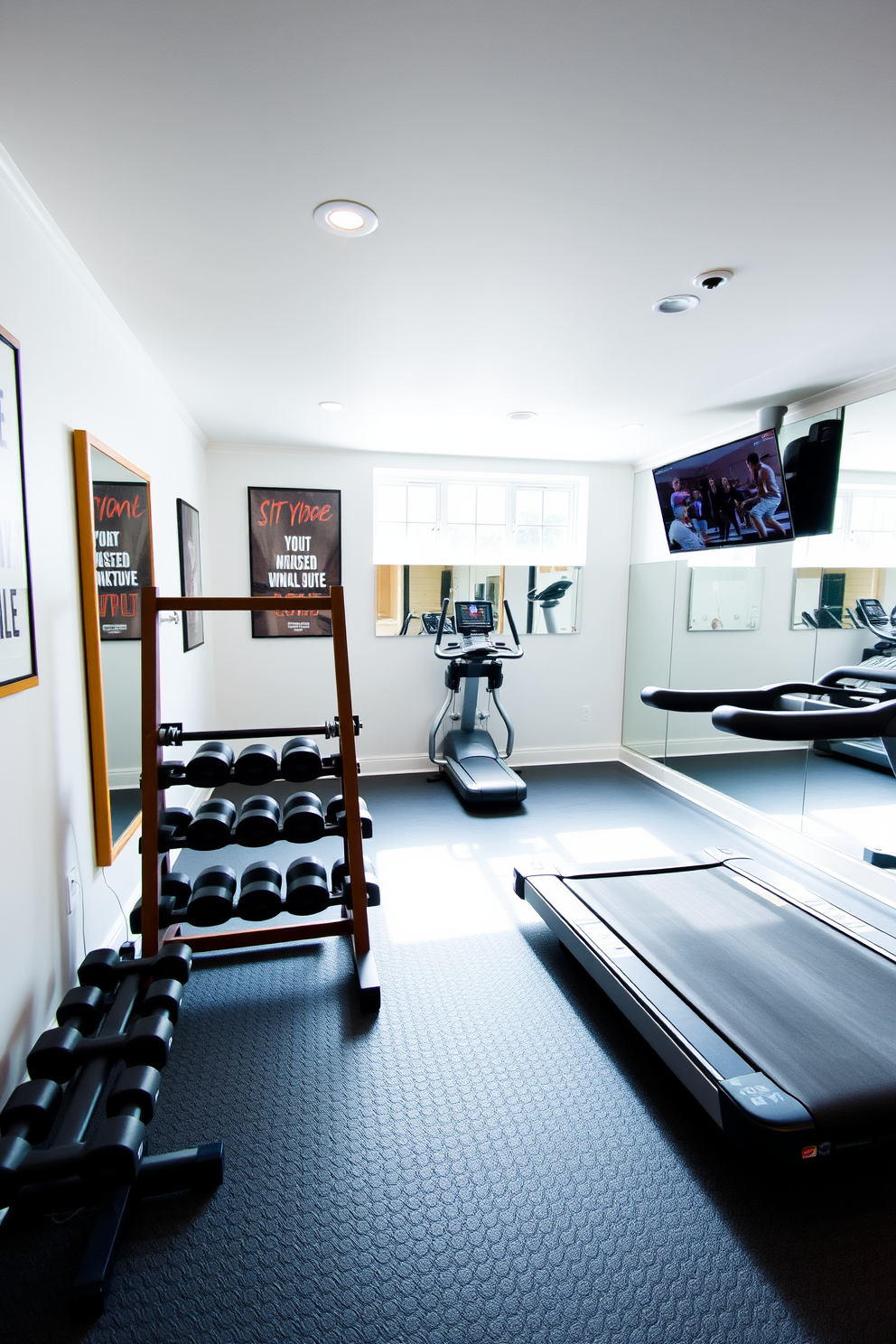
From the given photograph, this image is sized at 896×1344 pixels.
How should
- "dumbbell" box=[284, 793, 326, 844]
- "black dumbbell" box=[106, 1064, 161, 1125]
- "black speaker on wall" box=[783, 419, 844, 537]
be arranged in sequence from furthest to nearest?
"black speaker on wall" box=[783, 419, 844, 537] < "dumbbell" box=[284, 793, 326, 844] < "black dumbbell" box=[106, 1064, 161, 1125]

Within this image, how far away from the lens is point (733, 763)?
4.50 metres

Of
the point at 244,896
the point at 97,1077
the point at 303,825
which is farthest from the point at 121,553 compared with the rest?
the point at 97,1077

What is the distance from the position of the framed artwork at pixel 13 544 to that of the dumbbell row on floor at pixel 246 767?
65 centimetres

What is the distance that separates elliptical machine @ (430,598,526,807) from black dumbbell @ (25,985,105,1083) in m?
2.81

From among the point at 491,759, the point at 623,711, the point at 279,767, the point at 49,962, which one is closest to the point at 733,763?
the point at 623,711

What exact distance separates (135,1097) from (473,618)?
12.7 ft

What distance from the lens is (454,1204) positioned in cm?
160

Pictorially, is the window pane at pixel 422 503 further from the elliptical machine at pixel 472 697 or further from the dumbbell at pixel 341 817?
the dumbbell at pixel 341 817

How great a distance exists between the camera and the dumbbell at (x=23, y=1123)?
4.55 feet

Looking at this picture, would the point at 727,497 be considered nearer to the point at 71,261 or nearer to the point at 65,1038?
the point at 71,261

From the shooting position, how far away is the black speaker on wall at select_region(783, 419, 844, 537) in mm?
3400

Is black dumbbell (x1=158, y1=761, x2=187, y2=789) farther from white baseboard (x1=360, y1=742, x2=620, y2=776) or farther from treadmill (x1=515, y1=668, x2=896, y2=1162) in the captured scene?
white baseboard (x1=360, y1=742, x2=620, y2=776)

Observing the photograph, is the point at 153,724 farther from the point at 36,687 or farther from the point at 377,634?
the point at 377,634

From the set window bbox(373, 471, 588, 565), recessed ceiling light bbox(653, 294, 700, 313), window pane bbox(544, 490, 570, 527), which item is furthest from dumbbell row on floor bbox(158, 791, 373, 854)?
window pane bbox(544, 490, 570, 527)
